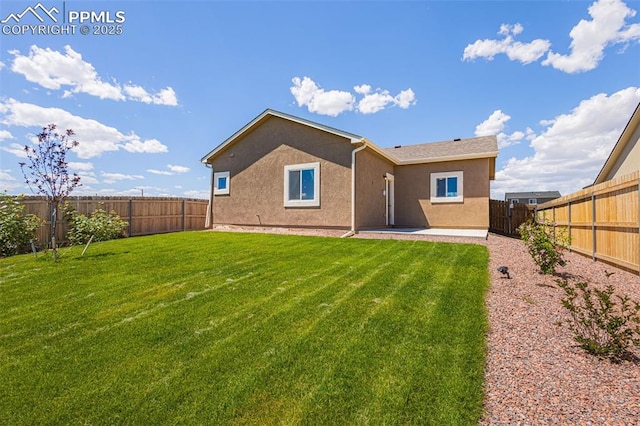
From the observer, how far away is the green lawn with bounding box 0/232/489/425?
215 cm

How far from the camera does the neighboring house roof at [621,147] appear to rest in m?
11.1

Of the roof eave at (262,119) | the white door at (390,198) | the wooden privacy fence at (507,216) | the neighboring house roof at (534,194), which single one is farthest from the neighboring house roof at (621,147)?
the neighboring house roof at (534,194)

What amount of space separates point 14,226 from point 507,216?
1947 centimetres

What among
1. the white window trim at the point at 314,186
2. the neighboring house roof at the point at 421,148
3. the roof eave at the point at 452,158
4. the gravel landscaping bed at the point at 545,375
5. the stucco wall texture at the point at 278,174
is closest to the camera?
the gravel landscaping bed at the point at 545,375

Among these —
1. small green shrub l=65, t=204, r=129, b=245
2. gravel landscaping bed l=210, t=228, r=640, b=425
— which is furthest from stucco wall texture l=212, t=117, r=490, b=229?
gravel landscaping bed l=210, t=228, r=640, b=425

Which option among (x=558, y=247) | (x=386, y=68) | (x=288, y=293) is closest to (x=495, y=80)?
(x=386, y=68)

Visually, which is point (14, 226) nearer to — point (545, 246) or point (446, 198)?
point (545, 246)

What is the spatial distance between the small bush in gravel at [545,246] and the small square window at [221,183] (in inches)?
504

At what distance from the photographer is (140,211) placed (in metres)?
14.0

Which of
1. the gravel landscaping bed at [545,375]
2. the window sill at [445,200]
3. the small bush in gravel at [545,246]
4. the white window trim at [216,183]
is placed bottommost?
the gravel landscaping bed at [545,375]

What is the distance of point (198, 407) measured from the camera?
7.00 ft

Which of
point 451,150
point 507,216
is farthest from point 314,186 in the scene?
point 507,216

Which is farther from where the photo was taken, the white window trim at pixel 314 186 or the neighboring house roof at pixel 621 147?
the white window trim at pixel 314 186

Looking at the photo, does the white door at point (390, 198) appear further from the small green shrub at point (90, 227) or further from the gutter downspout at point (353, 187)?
the small green shrub at point (90, 227)
